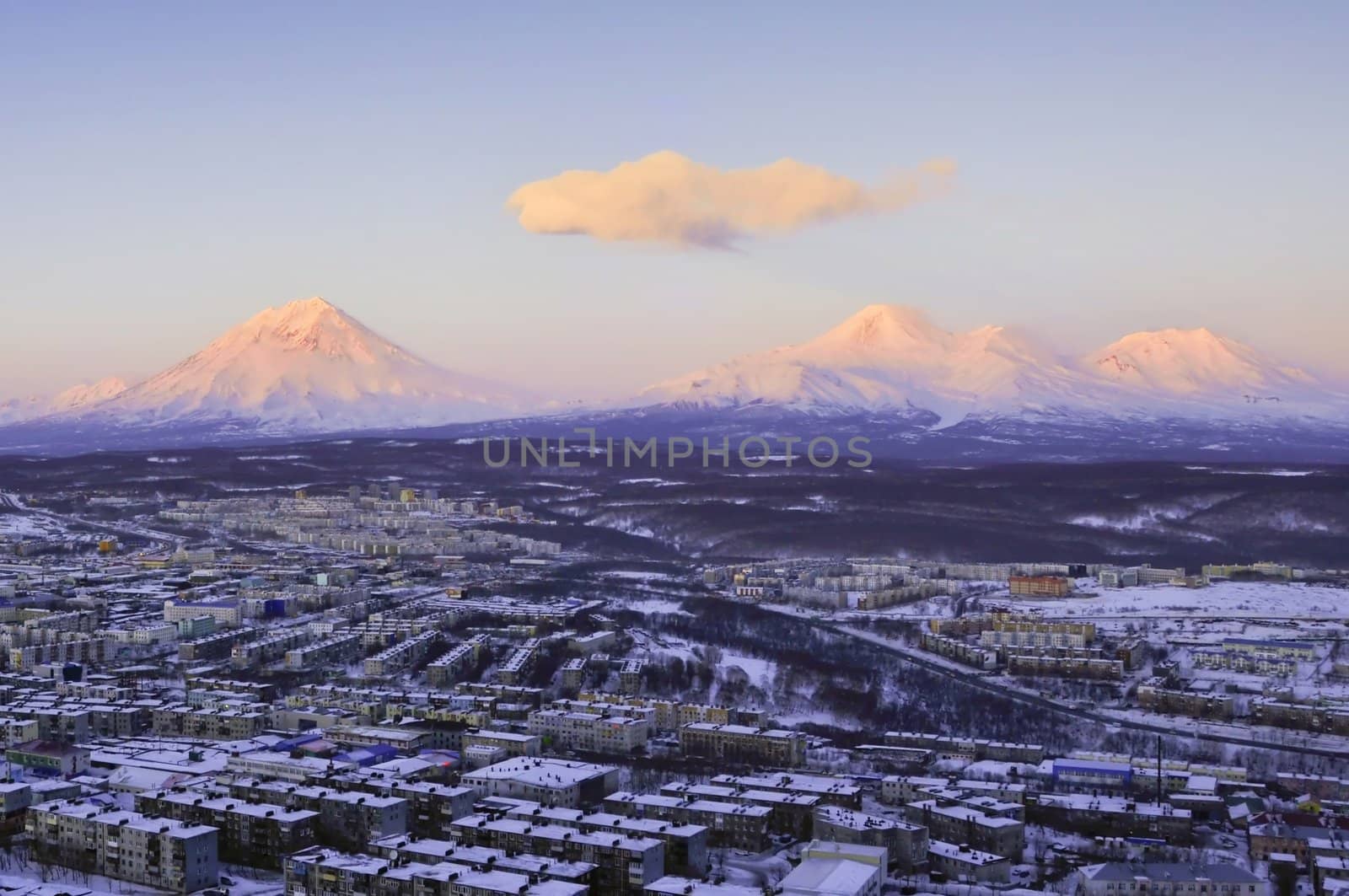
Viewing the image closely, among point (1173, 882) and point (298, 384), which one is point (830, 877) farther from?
point (298, 384)

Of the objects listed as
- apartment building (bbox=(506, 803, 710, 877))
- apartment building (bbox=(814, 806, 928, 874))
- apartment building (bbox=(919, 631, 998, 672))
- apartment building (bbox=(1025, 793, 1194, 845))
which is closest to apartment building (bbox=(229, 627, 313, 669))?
apartment building (bbox=(919, 631, 998, 672))

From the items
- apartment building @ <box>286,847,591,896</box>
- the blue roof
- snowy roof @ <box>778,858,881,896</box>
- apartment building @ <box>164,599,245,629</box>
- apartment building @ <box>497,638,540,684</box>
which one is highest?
apartment building @ <box>164,599,245,629</box>

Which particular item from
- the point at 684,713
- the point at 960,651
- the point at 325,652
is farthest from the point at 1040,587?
the point at 325,652

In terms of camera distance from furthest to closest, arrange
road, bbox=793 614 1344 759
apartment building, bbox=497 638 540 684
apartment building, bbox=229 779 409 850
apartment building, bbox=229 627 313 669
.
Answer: apartment building, bbox=229 627 313 669 → apartment building, bbox=497 638 540 684 → road, bbox=793 614 1344 759 → apartment building, bbox=229 779 409 850

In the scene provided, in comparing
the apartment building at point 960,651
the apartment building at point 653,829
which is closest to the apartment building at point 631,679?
the apartment building at point 960,651

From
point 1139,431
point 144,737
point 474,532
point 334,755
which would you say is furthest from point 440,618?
point 1139,431

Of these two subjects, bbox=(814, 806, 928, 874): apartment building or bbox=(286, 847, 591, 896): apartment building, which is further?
bbox=(814, 806, 928, 874): apartment building

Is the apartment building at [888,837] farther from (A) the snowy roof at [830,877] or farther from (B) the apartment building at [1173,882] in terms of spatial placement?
(B) the apartment building at [1173,882]

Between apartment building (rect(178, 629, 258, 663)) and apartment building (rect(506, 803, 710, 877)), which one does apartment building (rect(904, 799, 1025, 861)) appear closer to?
apartment building (rect(506, 803, 710, 877))
